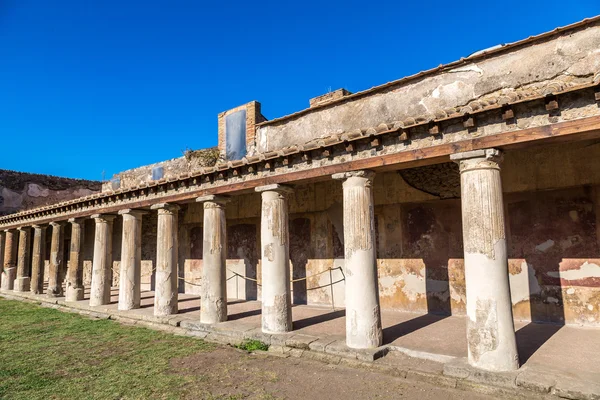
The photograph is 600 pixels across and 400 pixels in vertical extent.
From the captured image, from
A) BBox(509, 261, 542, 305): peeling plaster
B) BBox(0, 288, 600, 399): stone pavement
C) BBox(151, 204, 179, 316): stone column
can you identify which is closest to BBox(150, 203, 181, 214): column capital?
BBox(151, 204, 179, 316): stone column

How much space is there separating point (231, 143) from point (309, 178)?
5.70 meters

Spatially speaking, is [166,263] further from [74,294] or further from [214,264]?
[74,294]

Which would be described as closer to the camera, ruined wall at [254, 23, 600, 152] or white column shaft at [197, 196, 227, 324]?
ruined wall at [254, 23, 600, 152]

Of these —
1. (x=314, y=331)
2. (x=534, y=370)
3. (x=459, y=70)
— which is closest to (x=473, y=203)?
(x=534, y=370)

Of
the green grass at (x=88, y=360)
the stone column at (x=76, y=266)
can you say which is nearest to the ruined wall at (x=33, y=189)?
the stone column at (x=76, y=266)

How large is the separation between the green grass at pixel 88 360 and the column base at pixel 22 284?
23.1ft

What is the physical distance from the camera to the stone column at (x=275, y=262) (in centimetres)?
768

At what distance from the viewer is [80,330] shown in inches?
363

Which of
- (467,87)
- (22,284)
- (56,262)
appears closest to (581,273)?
(467,87)

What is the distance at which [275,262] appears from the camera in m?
7.79

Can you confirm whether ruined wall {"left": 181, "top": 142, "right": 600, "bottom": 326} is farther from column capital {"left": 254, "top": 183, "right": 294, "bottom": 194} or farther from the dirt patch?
the dirt patch

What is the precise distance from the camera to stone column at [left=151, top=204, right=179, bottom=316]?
9.89 m

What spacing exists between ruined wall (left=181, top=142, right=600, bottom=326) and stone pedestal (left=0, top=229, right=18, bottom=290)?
1272cm

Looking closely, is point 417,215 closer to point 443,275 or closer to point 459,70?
point 443,275
